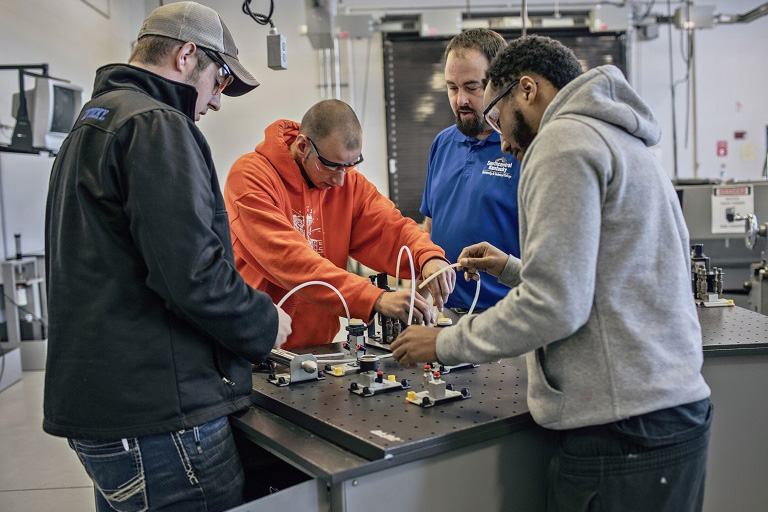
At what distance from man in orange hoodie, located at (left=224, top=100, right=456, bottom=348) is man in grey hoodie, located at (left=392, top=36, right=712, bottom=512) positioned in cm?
56

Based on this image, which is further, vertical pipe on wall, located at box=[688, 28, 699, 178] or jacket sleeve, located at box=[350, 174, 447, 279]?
vertical pipe on wall, located at box=[688, 28, 699, 178]

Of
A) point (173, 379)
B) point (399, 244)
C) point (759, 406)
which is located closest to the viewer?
point (173, 379)

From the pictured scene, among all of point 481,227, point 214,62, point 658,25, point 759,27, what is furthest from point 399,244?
point 759,27

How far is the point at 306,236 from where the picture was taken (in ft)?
6.06

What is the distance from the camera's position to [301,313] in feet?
5.88

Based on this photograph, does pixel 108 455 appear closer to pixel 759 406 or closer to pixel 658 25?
pixel 759 406

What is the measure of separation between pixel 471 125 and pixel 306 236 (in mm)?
654

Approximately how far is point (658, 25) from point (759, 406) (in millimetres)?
5344

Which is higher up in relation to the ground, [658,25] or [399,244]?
[658,25]

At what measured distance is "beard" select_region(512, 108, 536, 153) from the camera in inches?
44.7

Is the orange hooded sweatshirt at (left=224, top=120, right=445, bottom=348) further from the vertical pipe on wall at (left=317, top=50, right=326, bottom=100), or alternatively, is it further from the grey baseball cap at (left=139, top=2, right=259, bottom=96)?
the vertical pipe on wall at (left=317, top=50, right=326, bottom=100)

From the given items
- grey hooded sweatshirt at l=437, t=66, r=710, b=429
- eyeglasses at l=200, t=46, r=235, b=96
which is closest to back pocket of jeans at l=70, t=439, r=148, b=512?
grey hooded sweatshirt at l=437, t=66, r=710, b=429

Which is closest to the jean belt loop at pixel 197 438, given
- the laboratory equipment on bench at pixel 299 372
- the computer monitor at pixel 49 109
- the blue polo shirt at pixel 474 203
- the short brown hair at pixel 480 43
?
the laboratory equipment on bench at pixel 299 372

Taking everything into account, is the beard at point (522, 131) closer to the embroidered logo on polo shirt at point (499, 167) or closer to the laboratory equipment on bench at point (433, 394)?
the laboratory equipment on bench at point (433, 394)
